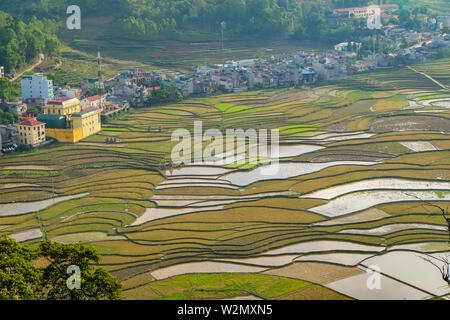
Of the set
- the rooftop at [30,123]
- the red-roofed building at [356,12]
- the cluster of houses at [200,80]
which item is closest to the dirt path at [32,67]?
the cluster of houses at [200,80]

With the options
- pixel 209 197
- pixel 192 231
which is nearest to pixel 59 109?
pixel 209 197

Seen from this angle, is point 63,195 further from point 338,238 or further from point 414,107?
point 414,107

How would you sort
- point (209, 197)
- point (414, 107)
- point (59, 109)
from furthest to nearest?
point (414, 107) < point (59, 109) < point (209, 197)

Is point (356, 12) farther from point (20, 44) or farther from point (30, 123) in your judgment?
point (30, 123)

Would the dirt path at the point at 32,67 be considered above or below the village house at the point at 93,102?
above

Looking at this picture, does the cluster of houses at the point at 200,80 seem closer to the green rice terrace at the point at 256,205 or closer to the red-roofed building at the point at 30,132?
the red-roofed building at the point at 30,132

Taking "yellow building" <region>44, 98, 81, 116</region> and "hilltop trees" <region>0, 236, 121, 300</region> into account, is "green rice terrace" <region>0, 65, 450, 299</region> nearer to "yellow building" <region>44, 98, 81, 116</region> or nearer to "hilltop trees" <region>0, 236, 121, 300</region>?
"yellow building" <region>44, 98, 81, 116</region>
